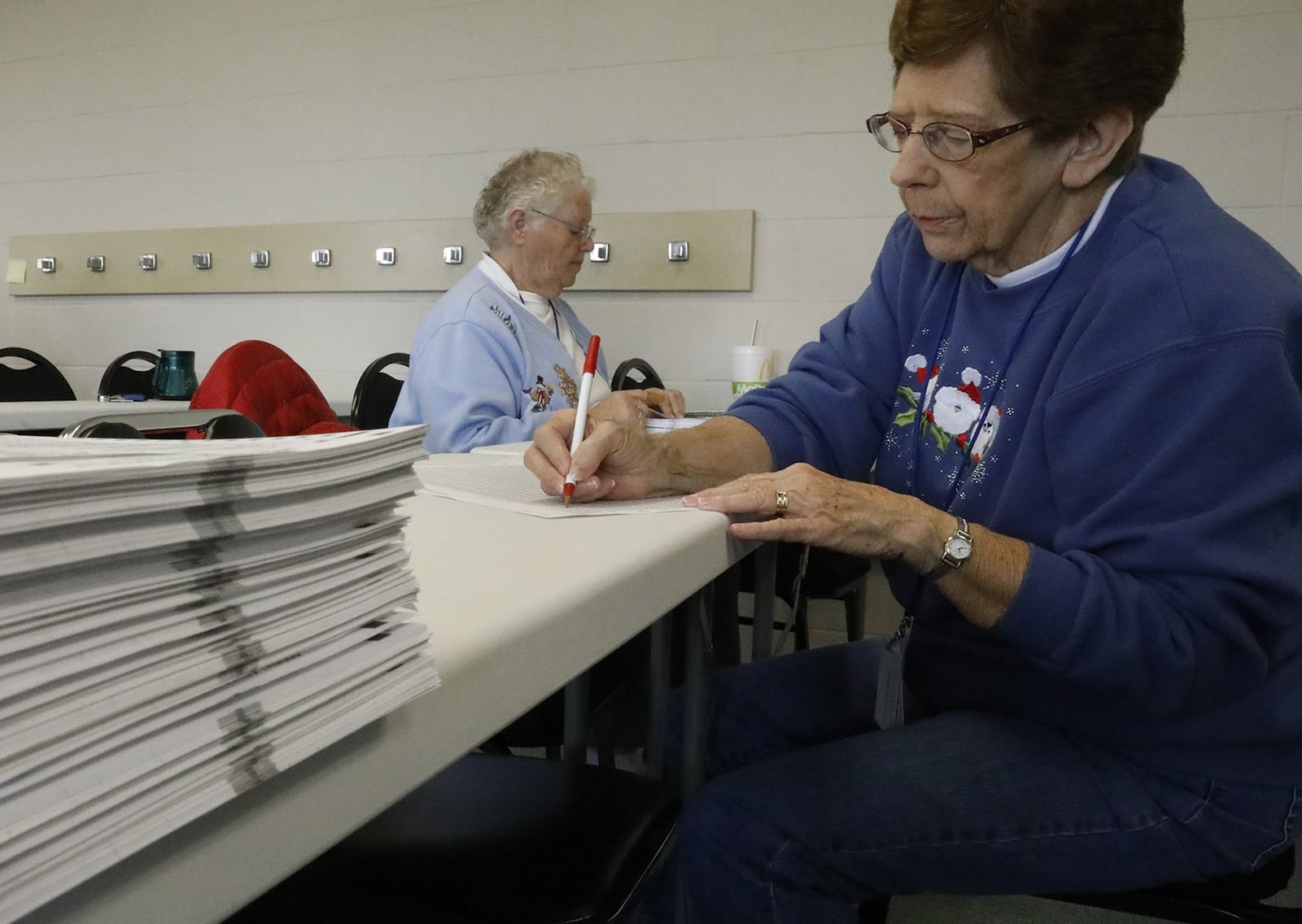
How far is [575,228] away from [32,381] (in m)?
2.33

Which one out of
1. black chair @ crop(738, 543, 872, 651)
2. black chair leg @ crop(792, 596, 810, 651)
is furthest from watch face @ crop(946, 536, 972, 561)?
black chair leg @ crop(792, 596, 810, 651)

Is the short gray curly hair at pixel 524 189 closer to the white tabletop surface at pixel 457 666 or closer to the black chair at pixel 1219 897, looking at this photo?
the white tabletop surface at pixel 457 666

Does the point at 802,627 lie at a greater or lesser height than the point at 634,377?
lesser

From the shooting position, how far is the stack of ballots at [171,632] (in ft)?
0.82

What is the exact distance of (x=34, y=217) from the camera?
4289 mm

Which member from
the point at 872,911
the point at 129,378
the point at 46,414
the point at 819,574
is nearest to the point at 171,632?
the point at 872,911

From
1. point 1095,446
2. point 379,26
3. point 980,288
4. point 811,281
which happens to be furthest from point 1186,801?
point 379,26

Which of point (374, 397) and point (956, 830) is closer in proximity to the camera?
point (956, 830)

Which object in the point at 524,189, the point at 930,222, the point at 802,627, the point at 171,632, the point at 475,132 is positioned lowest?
the point at 802,627

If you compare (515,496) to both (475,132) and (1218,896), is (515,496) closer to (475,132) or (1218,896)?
(1218,896)

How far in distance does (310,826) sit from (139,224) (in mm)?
4386

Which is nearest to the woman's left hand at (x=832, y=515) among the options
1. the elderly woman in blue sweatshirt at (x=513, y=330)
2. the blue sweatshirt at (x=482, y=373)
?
the elderly woman in blue sweatshirt at (x=513, y=330)

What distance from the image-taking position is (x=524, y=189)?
100 inches

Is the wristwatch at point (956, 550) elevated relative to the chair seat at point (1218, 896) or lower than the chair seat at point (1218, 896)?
elevated
